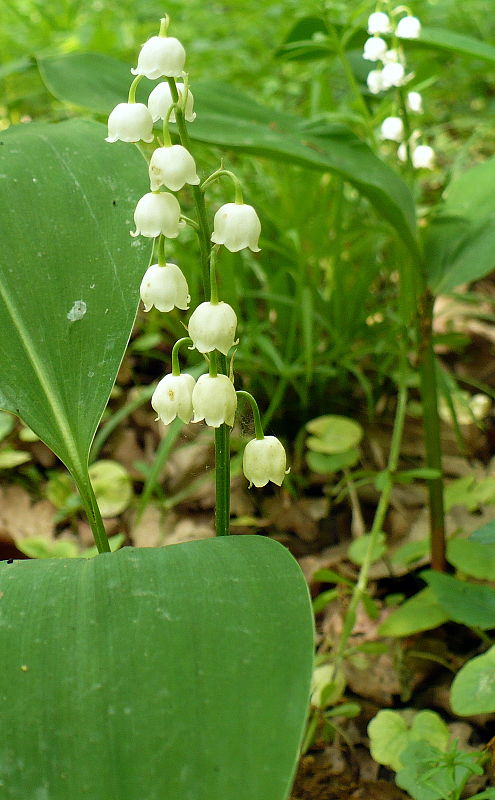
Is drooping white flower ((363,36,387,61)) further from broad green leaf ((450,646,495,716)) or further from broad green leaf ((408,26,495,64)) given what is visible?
broad green leaf ((450,646,495,716))

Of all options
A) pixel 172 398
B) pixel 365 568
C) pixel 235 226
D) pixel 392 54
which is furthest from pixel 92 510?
pixel 392 54

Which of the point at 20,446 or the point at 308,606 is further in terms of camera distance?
the point at 20,446

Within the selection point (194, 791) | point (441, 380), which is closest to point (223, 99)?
point (441, 380)

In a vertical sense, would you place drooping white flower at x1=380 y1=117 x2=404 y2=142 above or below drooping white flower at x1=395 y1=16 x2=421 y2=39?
below

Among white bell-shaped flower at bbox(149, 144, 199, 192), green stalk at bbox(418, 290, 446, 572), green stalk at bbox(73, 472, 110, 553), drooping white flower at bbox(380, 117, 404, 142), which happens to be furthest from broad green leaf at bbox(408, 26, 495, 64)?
green stalk at bbox(73, 472, 110, 553)

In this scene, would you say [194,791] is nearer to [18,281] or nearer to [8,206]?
[18,281]

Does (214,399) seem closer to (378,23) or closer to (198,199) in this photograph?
(198,199)
